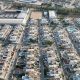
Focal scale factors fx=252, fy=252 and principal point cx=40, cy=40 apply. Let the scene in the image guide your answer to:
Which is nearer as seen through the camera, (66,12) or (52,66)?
(52,66)

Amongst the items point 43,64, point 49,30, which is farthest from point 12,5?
point 43,64

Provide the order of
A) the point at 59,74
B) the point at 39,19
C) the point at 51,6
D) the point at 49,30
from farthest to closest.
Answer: the point at 51,6 < the point at 39,19 < the point at 49,30 < the point at 59,74

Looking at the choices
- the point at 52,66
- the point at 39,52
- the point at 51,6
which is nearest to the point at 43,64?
the point at 52,66

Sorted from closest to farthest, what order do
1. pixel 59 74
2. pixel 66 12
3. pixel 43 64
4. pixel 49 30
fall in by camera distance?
1. pixel 59 74
2. pixel 43 64
3. pixel 49 30
4. pixel 66 12

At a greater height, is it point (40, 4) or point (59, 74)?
point (59, 74)

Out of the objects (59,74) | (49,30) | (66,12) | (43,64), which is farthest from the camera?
(66,12)

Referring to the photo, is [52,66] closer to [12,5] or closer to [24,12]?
[24,12]

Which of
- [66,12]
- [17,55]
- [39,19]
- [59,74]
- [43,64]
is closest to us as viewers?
[59,74]

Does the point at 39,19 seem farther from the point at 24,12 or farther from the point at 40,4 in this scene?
the point at 40,4

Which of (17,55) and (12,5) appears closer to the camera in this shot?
(17,55)
